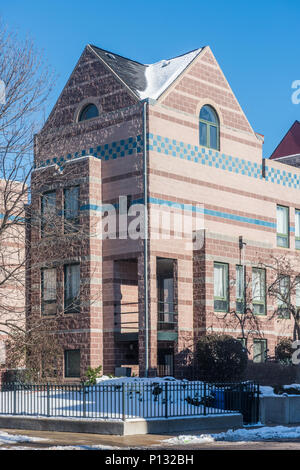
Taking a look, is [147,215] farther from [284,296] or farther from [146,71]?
[146,71]

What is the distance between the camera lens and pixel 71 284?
33625 mm

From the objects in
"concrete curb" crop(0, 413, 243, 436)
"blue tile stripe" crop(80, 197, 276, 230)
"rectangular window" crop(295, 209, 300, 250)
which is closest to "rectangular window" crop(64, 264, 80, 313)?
"blue tile stripe" crop(80, 197, 276, 230)

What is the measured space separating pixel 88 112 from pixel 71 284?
7537mm

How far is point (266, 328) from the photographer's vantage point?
3516 cm

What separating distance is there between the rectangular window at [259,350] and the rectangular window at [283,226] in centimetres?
516

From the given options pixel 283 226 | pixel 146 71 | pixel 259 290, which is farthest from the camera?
pixel 283 226

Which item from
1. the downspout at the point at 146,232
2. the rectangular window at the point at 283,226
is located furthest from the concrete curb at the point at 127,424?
the rectangular window at the point at 283,226

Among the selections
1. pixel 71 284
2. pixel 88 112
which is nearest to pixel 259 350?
pixel 71 284

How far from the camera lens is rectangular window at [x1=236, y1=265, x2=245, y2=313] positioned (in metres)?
34.2

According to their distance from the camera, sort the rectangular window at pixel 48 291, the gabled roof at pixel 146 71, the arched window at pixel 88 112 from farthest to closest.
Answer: the arched window at pixel 88 112
the gabled roof at pixel 146 71
the rectangular window at pixel 48 291

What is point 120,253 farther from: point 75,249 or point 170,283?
point 170,283

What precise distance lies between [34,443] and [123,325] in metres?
13.3

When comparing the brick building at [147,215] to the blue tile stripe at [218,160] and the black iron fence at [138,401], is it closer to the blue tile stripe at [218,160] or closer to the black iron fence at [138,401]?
the blue tile stripe at [218,160]

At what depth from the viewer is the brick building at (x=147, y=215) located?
32.2m
